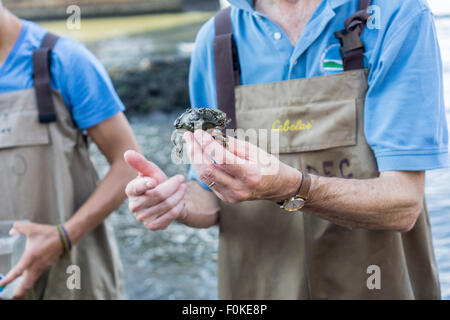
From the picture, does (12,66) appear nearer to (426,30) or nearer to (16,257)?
(16,257)

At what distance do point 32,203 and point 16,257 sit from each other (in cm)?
24

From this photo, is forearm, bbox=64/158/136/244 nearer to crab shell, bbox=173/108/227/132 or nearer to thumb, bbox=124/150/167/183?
thumb, bbox=124/150/167/183

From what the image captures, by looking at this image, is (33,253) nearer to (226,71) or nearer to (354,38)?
(226,71)

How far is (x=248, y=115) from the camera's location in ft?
5.35

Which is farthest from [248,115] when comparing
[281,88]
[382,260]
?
[382,260]

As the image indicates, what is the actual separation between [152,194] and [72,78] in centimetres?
82

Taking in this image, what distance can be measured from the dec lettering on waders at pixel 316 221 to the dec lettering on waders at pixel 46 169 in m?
0.73

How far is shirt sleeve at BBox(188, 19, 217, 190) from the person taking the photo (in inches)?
67.1

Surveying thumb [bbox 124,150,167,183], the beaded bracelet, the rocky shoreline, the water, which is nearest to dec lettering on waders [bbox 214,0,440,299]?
thumb [bbox 124,150,167,183]

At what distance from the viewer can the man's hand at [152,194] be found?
1.40 m

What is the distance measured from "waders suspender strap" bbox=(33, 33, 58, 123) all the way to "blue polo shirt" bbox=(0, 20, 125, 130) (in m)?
0.04

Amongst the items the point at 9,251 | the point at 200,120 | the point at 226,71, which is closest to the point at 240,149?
the point at 200,120

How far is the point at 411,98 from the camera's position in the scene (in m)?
1.38

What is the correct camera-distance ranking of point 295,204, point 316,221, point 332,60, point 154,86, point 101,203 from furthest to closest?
point 154,86
point 101,203
point 316,221
point 332,60
point 295,204
